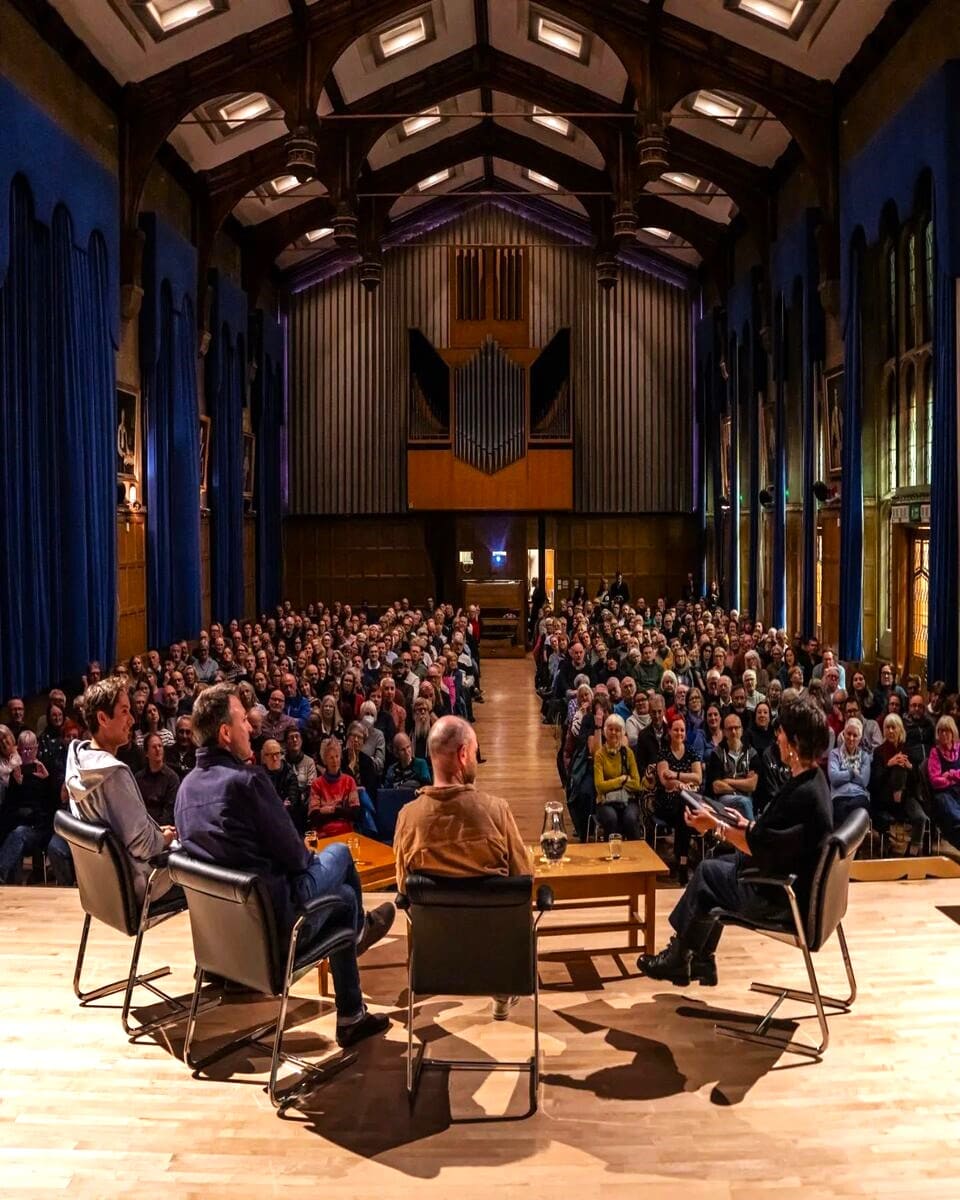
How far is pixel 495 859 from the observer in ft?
12.6

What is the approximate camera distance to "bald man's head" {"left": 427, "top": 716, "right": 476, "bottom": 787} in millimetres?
3842

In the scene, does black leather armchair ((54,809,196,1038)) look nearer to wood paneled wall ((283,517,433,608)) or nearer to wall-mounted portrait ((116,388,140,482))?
wall-mounted portrait ((116,388,140,482))

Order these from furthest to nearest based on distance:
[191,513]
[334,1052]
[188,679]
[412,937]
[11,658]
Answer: [191,513] → [188,679] → [11,658] → [334,1052] → [412,937]

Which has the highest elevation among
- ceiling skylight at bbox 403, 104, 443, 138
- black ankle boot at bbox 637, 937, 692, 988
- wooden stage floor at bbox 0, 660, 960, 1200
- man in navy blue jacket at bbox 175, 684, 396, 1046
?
ceiling skylight at bbox 403, 104, 443, 138

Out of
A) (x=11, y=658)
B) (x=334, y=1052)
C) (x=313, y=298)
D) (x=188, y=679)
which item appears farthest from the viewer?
→ (x=313, y=298)

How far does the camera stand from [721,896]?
434cm

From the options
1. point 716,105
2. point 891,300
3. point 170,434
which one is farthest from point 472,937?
point 716,105

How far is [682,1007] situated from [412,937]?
1.44 m

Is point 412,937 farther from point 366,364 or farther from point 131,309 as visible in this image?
point 366,364

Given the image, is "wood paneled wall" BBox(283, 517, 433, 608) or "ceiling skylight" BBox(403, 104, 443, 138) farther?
"wood paneled wall" BBox(283, 517, 433, 608)

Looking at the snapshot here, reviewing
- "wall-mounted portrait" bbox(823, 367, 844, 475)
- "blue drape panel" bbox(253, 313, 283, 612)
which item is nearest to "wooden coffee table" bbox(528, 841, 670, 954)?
"wall-mounted portrait" bbox(823, 367, 844, 475)

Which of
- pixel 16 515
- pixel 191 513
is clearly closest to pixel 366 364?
→ pixel 191 513

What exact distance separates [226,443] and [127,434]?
420cm

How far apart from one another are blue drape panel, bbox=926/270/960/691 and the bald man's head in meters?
7.16
